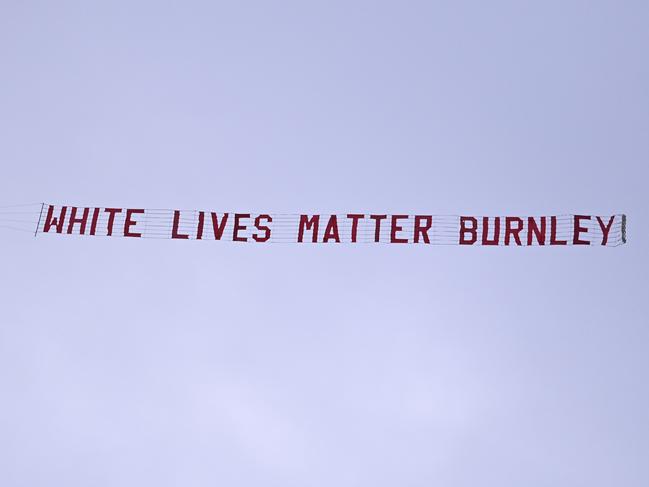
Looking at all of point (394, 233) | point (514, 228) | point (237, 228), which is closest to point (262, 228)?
point (237, 228)

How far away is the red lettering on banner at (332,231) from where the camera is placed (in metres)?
20.8

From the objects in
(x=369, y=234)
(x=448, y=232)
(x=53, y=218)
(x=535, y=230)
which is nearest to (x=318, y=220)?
(x=369, y=234)

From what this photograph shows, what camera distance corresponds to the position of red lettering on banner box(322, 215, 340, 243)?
819 inches

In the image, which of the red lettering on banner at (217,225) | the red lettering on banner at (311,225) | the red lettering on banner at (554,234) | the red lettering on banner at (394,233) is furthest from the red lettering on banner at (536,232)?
the red lettering on banner at (217,225)

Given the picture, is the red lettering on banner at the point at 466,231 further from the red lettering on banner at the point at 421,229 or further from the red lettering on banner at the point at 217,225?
the red lettering on banner at the point at 217,225

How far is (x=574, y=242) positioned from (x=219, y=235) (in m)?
8.52

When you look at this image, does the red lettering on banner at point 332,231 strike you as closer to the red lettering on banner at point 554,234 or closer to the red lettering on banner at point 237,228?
the red lettering on banner at point 237,228

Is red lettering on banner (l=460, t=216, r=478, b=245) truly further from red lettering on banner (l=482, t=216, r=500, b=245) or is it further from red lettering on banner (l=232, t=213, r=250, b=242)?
red lettering on banner (l=232, t=213, r=250, b=242)

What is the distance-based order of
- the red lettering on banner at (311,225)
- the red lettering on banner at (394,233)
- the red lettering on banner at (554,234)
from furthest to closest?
the red lettering on banner at (311,225) → the red lettering on banner at (394,233) → the red lettering on banner at (554,234)

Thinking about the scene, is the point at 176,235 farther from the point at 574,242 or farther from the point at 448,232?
the point at 574,242

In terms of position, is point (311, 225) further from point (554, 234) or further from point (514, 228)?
point (554, 234)

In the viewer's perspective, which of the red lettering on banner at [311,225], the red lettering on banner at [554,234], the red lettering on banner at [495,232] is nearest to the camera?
the red lettering on banner at [554,234]

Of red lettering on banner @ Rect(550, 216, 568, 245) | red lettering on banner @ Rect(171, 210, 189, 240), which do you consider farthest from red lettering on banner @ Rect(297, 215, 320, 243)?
red lettering on banner @ Rect(550, 216, 568, 245)

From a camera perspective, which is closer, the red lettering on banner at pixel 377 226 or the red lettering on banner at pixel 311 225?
the red lettering on banner at pixel 377 226
